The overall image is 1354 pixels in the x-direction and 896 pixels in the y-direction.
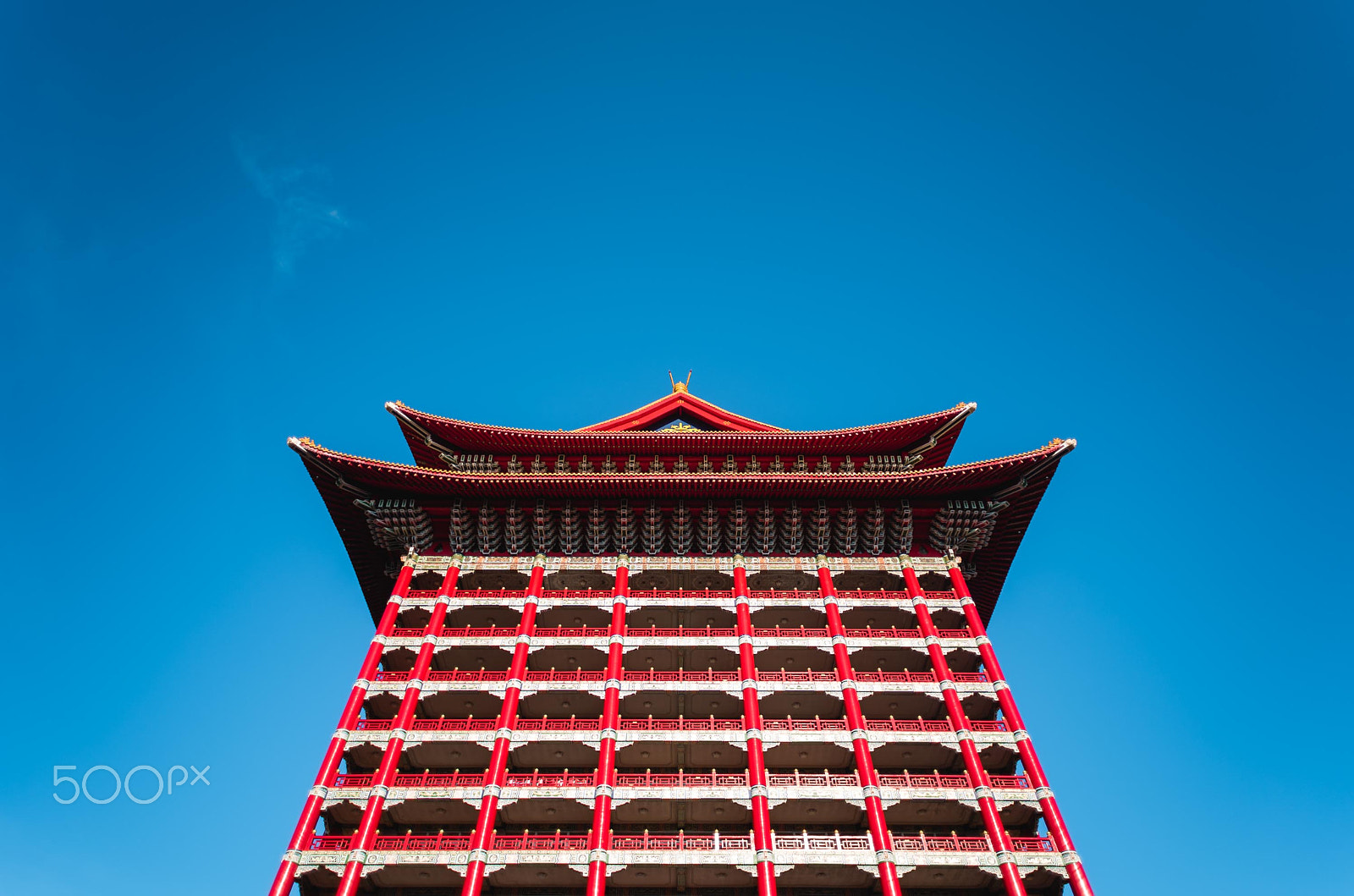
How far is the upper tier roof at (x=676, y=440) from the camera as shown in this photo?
113 feet

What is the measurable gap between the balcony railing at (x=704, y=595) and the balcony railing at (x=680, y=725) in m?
4.64

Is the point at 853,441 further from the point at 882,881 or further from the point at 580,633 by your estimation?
the point at 882,881

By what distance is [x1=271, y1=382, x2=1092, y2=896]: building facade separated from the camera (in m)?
23.1

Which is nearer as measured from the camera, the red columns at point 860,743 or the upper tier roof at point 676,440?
the red columns at point 860,743

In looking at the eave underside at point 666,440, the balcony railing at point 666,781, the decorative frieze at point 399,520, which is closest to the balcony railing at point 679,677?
the balcony railing at point 666,781

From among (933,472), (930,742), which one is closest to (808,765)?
(930,742)

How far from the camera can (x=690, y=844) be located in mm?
22891

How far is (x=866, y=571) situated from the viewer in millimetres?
31875

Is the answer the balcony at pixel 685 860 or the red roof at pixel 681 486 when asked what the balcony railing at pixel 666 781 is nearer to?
the balcony at pixel 685 860

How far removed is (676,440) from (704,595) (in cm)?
677

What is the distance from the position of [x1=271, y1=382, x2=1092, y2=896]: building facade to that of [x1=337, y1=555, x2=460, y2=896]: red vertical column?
8cm

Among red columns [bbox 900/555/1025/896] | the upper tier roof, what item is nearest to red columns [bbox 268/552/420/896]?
the upper tier roof

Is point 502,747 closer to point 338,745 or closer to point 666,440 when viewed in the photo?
point 338,745

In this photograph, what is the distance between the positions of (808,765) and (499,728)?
31.5 ft
